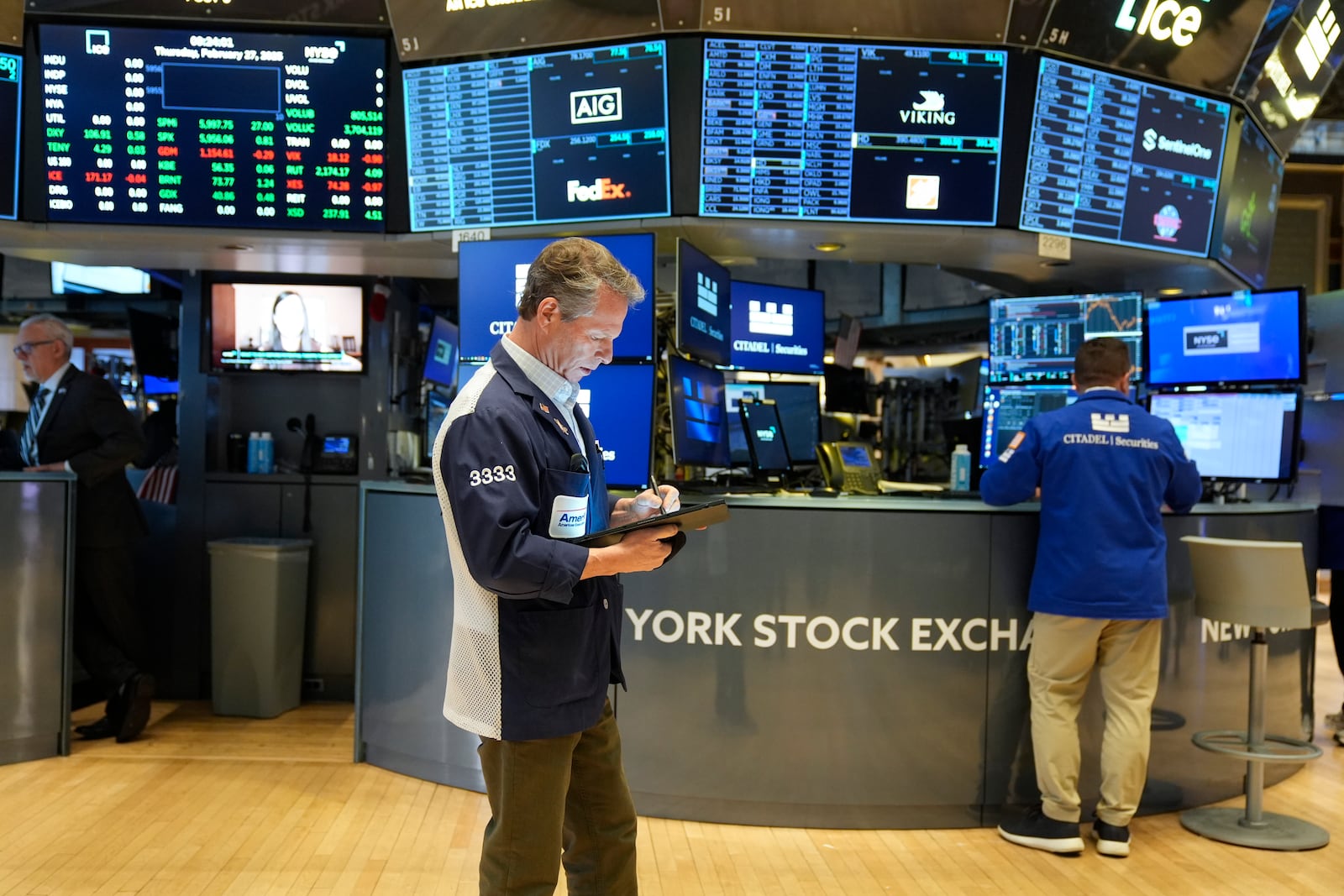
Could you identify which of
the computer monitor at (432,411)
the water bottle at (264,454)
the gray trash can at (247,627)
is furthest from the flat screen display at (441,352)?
the gray trash can at (247,627)

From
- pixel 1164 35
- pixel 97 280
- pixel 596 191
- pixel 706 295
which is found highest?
pixel 1164 35

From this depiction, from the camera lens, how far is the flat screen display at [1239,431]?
4.28 m

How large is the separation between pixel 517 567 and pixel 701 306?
2505 millimetres

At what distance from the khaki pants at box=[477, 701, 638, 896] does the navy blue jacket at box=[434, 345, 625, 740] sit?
2.4 inches

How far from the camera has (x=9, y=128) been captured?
14.3 feet

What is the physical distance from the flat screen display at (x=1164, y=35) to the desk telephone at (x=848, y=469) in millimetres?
1785

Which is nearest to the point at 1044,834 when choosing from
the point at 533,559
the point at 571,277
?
the point at 533,559

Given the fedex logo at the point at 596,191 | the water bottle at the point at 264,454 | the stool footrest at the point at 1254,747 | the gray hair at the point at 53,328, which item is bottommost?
the stool footrest at the point at 1254,747

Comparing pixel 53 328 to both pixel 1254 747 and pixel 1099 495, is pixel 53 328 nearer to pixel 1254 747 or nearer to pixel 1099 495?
pixel 1099 495

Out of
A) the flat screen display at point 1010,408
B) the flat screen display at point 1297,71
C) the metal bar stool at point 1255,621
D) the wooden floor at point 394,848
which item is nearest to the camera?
the wooden floor at point 394,848

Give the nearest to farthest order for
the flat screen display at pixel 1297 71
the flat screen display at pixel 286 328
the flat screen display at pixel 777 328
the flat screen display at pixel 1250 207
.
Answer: the flat screen display at pixel 1297 71 < the flat screen display at pixel 1250 207 < the flat screen display at pixel 777 328 < the flat screen display at pixel 286 328

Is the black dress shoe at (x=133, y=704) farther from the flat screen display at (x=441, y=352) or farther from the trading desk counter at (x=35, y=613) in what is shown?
the flat screen display at (x=441, y=352)

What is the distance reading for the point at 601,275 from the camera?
1.79 metres

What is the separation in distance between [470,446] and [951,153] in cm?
296
